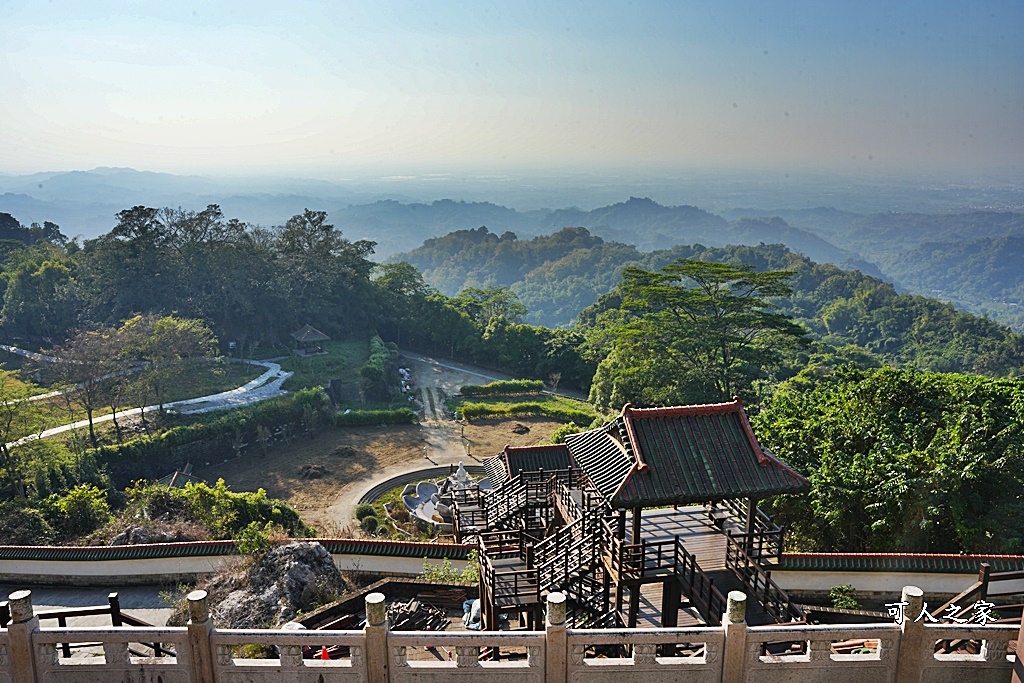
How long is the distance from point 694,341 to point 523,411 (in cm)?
910

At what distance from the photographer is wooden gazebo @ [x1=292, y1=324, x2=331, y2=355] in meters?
41.2

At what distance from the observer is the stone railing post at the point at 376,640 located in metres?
6.46

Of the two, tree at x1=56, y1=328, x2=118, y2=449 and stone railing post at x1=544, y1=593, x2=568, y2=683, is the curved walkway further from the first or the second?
stone railing post at x1=544, y1=593, x2=568, y2=683

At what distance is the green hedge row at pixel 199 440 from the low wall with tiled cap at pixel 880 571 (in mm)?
21697

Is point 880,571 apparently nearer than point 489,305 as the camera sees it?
Yes

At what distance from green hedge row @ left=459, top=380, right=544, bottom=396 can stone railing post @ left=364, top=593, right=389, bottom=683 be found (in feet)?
98.1

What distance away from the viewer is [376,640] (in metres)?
6.56

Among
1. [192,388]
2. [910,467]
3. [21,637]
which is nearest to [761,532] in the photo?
[910,467]

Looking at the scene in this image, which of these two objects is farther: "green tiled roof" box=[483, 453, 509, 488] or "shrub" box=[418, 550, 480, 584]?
"green tiled roof" box=[483, 453, 509, 488]

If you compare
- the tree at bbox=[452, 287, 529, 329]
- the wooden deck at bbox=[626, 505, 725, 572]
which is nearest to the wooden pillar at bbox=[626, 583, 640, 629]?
the wooden deck at bbox=[626, 505, 725, 572]

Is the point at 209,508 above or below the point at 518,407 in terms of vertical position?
above

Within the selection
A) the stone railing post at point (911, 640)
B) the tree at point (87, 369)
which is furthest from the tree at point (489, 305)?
the stone railing post at point (911, 640)

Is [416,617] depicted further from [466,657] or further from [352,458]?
[352,458]

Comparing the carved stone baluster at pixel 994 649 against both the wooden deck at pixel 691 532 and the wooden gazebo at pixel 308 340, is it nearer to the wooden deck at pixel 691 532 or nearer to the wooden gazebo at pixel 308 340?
the wooden deck at pixel 691 532
